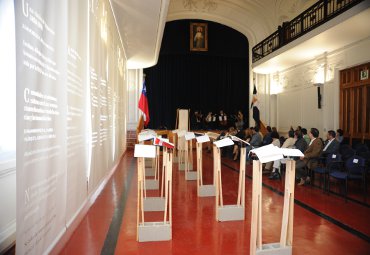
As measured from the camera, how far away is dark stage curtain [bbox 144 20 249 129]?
1898 cm

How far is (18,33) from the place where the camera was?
2121 millimetres

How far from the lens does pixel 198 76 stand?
65.5ft

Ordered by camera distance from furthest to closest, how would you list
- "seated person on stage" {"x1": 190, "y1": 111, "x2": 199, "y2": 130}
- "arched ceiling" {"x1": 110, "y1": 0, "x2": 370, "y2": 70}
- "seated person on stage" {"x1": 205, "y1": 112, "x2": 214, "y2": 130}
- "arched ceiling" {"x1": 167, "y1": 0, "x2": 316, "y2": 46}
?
"seated person on stage" {"x1": 190, "y1": 111, "x2": 199, "y2": 130} < "seated person on stage" {"x1": 205, "y1": 112, "x2": 214, "y2": 130} < "arched ceiling" {"x1": 167, "y1": 0, "x2": 316, "y2": 46} < "arched ceiling" {"x1": 110, "y1": 0, "x2": 370, "y2": 70}

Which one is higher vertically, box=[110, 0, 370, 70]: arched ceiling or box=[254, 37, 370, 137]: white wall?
box=[110, 0, 370, 70]: arched ceiling

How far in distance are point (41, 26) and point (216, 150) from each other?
3.16 meters

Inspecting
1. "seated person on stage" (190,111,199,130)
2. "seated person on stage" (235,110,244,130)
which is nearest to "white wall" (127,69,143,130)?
"seated person on stage" (190,111,199,130)

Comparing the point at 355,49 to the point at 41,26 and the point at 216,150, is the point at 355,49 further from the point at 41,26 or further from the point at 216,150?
the point at 41,26

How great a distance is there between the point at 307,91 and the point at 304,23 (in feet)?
10.1

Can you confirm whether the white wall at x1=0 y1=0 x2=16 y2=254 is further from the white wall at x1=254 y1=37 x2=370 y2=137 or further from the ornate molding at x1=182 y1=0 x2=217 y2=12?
the ornate molding at x1=182 y1=0 x2=217 y2=12

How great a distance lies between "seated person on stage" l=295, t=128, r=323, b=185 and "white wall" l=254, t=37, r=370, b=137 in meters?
3.82

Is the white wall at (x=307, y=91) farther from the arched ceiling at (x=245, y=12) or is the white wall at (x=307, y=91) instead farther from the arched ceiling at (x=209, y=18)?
the arched ceiling at (x=245, y=12)

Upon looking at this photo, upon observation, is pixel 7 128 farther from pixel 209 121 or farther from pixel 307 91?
pixel 209 121

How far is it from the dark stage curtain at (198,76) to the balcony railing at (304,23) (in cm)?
388

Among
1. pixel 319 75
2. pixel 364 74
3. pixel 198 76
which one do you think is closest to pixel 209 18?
pixel 198 76
